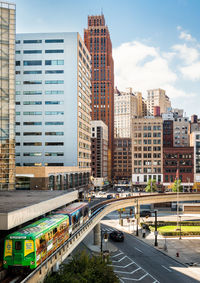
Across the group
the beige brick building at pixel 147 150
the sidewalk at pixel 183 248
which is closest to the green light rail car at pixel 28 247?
the sidewalk at pixel 183 248

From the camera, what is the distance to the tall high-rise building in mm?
69875

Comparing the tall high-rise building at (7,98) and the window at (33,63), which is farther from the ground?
the window at (33,63)

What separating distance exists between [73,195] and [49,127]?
2351 inches

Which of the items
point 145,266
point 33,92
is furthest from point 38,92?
point 145,266

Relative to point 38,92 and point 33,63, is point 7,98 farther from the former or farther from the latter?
point 33,63

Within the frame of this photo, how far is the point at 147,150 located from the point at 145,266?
9515cm

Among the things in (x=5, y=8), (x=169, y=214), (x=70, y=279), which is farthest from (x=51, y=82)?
(x=70, y=279)

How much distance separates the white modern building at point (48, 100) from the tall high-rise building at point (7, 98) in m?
32.8

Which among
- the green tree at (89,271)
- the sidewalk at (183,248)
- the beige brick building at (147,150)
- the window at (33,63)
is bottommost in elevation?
the sidewalk at (183,248)

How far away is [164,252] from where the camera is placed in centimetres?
5672

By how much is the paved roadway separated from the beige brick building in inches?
3086

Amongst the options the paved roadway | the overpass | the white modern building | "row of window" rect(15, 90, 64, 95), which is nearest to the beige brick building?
the white modern building

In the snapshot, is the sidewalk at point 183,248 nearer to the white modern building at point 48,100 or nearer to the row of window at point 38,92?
the white modern building at point 48,100

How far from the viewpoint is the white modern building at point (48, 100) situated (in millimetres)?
104000
